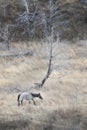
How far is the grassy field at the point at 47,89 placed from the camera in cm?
1550

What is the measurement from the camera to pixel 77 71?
2277 centimetres

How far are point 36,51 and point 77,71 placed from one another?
5.16 m

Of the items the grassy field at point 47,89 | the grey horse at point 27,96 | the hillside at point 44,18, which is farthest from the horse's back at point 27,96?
the hillside at point 44,18

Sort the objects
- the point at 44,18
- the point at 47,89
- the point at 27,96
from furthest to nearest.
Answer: the point at 44,18 < the point at 47,89 < the point at 27,96

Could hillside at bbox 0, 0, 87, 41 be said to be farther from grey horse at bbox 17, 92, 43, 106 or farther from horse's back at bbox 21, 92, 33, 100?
horse's back at bbox 21, 92, 33, 100

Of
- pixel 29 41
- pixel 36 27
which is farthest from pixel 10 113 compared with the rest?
pixel 36 27

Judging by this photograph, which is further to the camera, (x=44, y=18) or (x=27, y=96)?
(x=44, y=18)

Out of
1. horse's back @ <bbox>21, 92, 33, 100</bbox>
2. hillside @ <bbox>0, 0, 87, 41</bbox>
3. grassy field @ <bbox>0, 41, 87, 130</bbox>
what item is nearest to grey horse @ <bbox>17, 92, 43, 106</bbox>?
horse's back @ <bbox>21, 92, 33, 100</bbox>

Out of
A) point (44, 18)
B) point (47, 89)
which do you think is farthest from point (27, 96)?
point (44, 18)

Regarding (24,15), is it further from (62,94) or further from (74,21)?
(62,94)

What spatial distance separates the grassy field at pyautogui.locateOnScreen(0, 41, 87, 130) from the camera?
50.9 feet

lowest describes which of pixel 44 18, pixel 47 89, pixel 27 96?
pixel 47 89

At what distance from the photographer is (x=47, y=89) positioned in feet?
65.0

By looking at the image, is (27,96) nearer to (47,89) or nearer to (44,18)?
(47,89)
